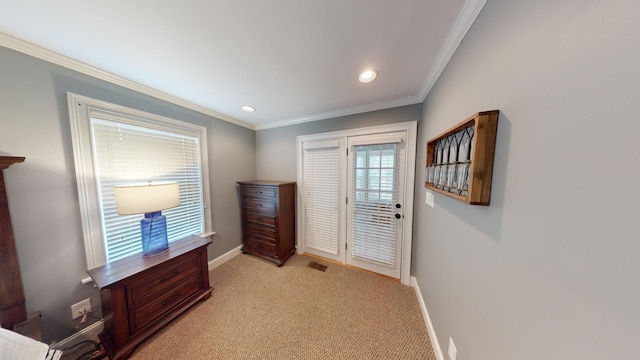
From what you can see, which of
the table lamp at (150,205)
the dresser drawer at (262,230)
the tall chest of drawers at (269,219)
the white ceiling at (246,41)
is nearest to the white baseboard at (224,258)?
the tall chest of drawers at (269,219)

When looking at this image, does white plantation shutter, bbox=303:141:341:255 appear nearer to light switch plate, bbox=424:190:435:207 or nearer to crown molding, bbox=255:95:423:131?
crown molding, bbox=255:95:423:131

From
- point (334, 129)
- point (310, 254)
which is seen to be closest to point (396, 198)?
point (334, 129)

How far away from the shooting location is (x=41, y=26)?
3.41 ft

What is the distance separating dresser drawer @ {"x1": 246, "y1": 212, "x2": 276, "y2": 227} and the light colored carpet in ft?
2.27

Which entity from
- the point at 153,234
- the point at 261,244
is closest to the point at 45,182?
the point at 153,234

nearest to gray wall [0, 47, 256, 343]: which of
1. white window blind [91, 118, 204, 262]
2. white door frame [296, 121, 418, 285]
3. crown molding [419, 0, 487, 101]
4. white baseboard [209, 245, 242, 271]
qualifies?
white window blind [91, 118, 204, 262]

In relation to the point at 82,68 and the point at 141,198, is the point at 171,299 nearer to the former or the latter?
the point at 141,198

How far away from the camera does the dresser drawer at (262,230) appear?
2.51 meters

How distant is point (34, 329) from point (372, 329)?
92.1 inches

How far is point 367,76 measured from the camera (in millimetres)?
1533

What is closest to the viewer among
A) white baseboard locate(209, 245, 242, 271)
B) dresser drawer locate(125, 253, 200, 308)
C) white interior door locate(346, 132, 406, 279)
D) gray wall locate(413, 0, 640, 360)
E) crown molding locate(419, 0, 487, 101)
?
gray wall locate(413, 0, 640, 360)

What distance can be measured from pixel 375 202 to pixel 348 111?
1270 mm

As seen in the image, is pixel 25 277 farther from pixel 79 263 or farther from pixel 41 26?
pixel 41 26

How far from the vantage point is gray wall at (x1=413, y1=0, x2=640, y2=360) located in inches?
14.4
